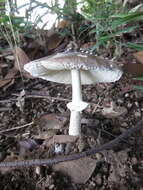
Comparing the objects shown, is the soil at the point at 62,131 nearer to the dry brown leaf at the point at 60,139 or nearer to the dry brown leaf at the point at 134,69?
the dry brown leaf at the point at 60,139

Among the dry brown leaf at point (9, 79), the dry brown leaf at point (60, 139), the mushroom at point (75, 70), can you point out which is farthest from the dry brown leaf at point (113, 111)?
the dry brown leaf at point (9, 79)

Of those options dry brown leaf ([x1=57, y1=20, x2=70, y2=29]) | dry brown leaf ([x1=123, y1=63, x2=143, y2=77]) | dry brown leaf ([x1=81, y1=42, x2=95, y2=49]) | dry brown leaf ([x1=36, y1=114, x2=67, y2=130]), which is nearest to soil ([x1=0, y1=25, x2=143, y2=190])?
dry brown leaf ([x1=36, y1=114, x2=67, y2=130])

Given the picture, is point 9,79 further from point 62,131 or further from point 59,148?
point 59,148

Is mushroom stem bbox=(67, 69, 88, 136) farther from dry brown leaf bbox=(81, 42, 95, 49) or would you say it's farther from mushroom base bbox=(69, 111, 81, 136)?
dry brown leaf bbox=(81, 42, 95, 49)

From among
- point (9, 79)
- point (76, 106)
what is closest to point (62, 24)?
point (9, 79)

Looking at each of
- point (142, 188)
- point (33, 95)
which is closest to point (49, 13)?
point (33, 95)

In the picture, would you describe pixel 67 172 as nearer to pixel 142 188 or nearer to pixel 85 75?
pixel 142 188
